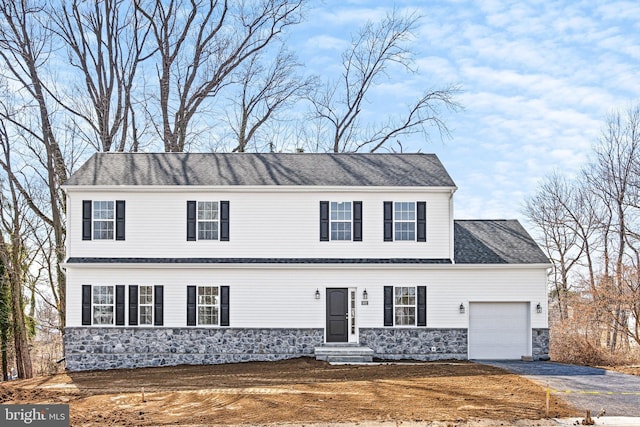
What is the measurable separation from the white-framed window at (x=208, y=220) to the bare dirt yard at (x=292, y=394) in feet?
13.8

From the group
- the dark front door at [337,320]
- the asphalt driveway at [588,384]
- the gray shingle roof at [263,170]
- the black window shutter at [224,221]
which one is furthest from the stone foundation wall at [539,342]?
the black window shutter at [224,221]

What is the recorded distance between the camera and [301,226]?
20.8 meters

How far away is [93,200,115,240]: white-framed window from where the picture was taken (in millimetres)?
20672

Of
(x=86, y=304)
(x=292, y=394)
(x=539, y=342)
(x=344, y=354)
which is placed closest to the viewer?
(x=292, y=394)

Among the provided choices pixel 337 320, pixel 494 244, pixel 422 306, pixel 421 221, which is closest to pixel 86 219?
pixel 337 320

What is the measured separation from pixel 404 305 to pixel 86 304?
32.6ft

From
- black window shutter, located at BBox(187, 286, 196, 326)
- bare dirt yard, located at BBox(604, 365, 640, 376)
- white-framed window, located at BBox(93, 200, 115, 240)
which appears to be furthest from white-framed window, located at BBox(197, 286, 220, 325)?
bare dirt yard, located at BBox(604, 365, 640, 376)

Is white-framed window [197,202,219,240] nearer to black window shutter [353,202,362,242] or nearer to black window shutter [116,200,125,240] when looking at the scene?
black window shutter [116,200,125,240]

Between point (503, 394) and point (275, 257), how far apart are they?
28.6 ft

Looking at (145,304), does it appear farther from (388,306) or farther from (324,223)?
(388,306)

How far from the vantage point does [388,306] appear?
20.5 m

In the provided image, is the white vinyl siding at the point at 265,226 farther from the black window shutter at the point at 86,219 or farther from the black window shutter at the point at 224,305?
the black window shutter at the point at 224,305

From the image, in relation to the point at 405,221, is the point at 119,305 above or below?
below

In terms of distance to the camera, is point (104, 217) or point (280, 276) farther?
point (104, 217)
